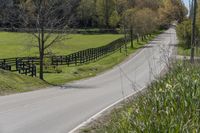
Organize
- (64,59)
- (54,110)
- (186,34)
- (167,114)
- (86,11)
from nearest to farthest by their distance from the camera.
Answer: (167,114) < (54,110) < (186,34) < (64,59) < (86,11)

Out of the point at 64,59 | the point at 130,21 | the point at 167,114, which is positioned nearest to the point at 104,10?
the point at 130,21

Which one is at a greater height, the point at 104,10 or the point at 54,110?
the point at 104,10

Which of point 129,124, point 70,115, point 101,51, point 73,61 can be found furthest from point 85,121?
point 101,51

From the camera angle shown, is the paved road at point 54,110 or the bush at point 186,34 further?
the bush at point 186,34

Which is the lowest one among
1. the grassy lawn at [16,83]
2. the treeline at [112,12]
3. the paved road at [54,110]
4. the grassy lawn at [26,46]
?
the grassy lawn at [26,46]

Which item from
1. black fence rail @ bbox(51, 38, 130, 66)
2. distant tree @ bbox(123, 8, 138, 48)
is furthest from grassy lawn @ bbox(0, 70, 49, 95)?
distant tree @ bbox(123, 8, 138, 48)

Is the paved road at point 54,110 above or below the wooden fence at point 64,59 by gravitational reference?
above

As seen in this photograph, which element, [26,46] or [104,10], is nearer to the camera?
[26,46]

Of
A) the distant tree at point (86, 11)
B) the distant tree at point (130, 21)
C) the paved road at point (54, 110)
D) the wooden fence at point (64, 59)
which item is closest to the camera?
the paved road at point (54, 110)

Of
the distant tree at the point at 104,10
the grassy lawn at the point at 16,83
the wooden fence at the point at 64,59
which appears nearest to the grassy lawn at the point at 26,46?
the wooden fence at the point at 64,59

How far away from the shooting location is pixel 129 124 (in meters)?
6.83

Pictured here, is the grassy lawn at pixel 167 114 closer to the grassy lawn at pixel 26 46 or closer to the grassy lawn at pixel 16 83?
the grassy lawn at pixel 16 83

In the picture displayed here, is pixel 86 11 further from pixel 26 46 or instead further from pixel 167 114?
pixel 167 114

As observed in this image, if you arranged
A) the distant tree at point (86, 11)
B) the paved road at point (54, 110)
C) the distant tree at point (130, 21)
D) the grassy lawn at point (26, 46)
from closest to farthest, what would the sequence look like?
the paved road at point (54, 110) < the grassy lawn at point (26, 46) < the distant tree at point (130, 21) < the distant tree at point (86, 11)
